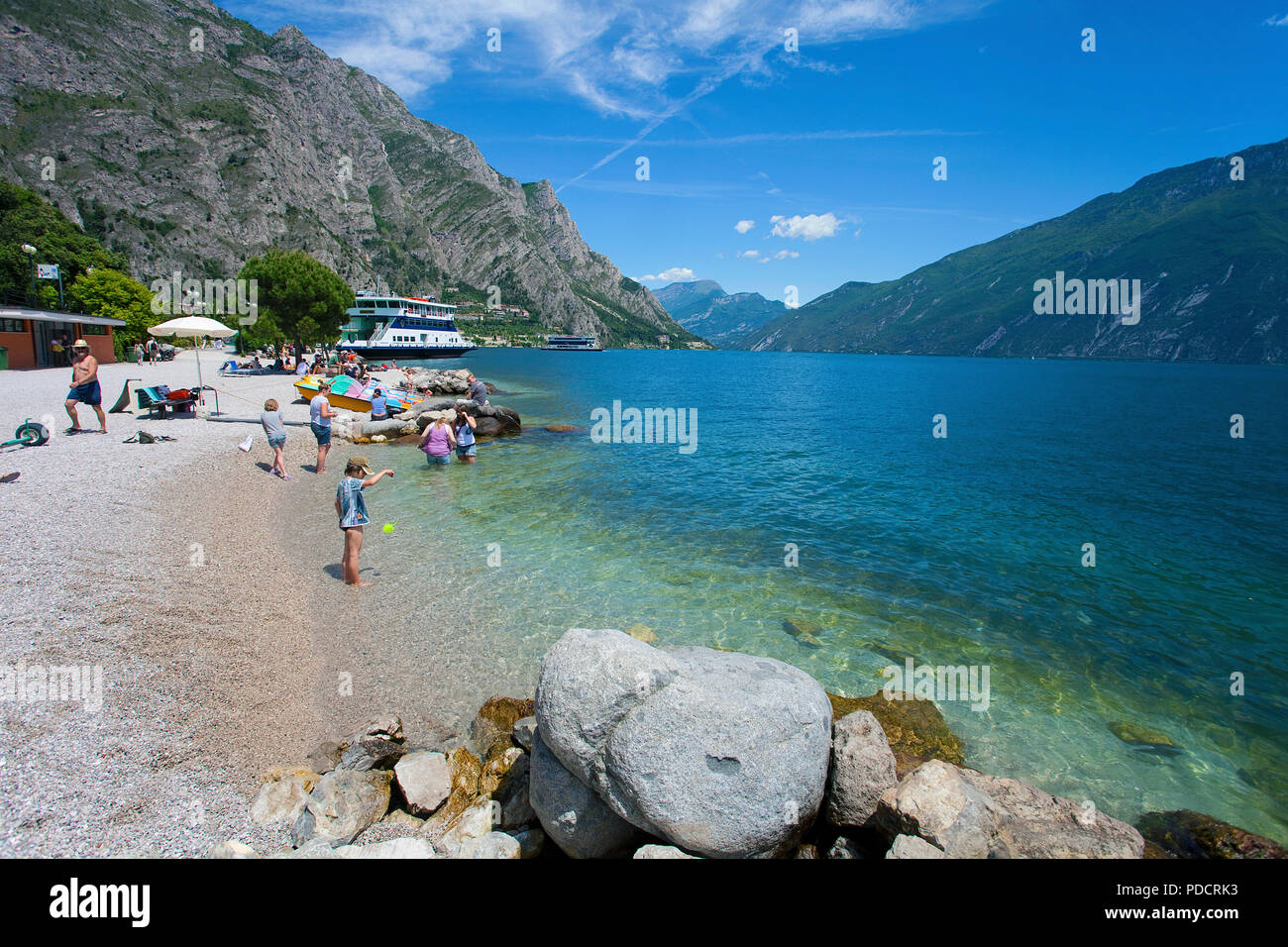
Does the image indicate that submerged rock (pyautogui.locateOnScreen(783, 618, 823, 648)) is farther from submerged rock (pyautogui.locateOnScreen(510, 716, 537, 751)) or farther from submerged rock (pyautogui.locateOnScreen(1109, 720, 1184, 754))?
submerged rock (pyautogui.locateOnScreen(510, 716, 537, 751))

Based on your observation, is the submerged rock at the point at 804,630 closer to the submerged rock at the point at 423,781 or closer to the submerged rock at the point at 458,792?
the submerged rock at the point at 458,792

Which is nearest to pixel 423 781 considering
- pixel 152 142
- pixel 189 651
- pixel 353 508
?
pixel 189 651

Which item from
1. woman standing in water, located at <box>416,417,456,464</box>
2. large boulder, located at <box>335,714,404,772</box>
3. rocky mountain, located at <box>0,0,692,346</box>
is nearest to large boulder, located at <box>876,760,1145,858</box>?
large boulder, located at <box>335,714,404,772</box>

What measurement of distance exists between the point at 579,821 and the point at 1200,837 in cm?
749

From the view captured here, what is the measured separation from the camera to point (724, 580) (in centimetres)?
1448

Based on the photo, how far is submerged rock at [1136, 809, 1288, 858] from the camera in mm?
6285

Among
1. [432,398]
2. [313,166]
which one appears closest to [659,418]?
[432,398]

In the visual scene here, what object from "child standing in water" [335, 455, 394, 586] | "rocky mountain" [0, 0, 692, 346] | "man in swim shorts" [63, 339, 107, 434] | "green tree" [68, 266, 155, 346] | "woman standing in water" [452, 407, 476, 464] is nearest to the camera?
"child standing in water" [335, 455, 394, 586]

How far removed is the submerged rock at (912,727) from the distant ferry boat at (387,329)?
99.2 meters

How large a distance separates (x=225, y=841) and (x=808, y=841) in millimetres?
6080

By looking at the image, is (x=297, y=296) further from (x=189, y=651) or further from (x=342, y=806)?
(x=342, y=806)

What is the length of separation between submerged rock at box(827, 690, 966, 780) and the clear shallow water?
1.09 feet

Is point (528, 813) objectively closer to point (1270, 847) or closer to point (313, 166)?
point (1270, 847)
